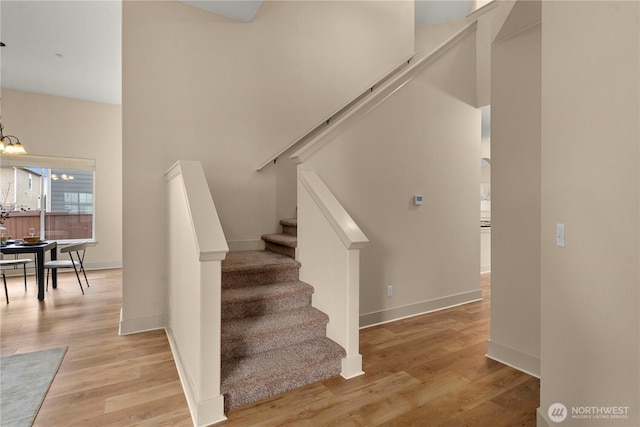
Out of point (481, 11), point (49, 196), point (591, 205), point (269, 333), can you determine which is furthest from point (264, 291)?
point (49, 196)

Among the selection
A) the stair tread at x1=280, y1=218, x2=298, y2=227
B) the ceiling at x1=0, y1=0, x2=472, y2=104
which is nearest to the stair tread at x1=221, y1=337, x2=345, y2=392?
the stair tread at x1=280, y1=218, x2=298, y2=227

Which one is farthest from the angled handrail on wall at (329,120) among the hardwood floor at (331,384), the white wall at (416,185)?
the hardwood floor at (331,384)

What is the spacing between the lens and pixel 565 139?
1610mm

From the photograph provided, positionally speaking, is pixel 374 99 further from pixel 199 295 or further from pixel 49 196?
pixel 49 196

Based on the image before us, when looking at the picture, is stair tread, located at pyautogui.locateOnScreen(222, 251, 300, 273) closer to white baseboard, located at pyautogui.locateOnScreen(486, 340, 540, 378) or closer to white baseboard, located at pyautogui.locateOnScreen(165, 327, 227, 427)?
white baseboard, located at pyautogui.locateOnScreen(165, 327, 227, 427)

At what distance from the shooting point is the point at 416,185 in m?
3.83

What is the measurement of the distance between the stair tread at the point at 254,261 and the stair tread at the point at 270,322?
42 centimetres

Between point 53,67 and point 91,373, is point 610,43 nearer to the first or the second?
point 91,373

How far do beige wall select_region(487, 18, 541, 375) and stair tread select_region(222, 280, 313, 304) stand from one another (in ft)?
5.33

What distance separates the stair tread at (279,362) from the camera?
2.14m

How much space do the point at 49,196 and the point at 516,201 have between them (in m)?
7.86

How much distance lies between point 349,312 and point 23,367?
8.36ft

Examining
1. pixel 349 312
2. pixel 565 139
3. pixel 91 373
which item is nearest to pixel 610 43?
pixel 565 139

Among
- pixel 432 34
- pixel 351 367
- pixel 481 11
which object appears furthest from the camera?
pixel 432 34
